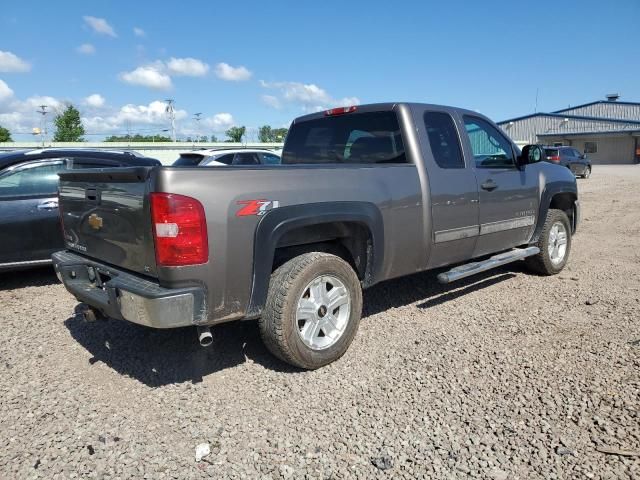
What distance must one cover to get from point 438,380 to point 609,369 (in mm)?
1208

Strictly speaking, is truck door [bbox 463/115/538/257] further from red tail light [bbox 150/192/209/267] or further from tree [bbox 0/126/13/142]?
tree [bbox 0/126/13/142]

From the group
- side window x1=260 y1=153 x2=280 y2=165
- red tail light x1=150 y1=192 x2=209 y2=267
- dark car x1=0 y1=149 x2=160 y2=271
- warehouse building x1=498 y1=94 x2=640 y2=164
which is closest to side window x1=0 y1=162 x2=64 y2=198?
dark car x1=0 y1=149 x2=160 y2=271

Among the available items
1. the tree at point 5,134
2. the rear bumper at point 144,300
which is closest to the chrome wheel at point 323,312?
the rear bumper at point 144,300

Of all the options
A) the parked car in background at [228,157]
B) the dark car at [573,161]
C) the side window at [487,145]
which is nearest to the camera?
the side window at [487,145]

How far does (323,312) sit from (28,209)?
3938 millimetres

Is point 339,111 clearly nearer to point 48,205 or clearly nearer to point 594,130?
point 48,205

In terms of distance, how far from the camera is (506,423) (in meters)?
2.91

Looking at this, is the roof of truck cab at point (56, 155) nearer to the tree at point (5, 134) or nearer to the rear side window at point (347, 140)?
the rear side window at point (347, 140)

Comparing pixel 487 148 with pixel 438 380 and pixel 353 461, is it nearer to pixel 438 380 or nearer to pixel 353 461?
pixel 438 380

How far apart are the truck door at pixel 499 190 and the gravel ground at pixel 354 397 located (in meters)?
0.70

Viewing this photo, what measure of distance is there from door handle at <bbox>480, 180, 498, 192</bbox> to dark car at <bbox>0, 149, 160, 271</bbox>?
3.49 m

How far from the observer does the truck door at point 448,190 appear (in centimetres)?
437

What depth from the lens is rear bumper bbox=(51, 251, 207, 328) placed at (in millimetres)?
2877

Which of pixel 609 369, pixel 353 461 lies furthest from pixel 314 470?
pixel 609 369
